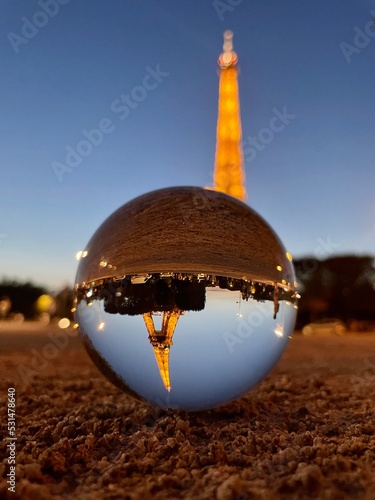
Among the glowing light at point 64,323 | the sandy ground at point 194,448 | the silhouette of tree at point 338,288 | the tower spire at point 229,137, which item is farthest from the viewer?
the tower spire at point 229,137

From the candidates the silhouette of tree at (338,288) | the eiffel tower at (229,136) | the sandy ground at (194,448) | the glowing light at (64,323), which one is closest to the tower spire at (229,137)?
the eiffel tower at (229,136)

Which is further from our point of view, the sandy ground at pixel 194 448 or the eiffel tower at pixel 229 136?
the eiffel tower at pixel 229 136

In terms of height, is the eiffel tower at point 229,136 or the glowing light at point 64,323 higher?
the eiffel tower at point 229,136

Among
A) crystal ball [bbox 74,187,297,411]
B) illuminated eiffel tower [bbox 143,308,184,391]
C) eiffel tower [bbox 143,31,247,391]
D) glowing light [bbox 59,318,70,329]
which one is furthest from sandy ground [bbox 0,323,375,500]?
eiffel tower [bbox 143,31,247,391]

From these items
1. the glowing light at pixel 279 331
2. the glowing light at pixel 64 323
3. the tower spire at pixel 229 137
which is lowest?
the glowing light at pixel 64 323

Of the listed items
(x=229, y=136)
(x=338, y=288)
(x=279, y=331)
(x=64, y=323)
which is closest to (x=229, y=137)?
(x=229, y=136)

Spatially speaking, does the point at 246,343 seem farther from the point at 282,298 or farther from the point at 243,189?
the point at 243,189

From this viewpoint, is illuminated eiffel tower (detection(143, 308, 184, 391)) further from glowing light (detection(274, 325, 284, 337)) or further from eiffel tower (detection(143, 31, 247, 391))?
eiffel tower (detection(143, 31, 247, 391))

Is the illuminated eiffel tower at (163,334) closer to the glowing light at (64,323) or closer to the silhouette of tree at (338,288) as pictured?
the glowing light at (64,323)
